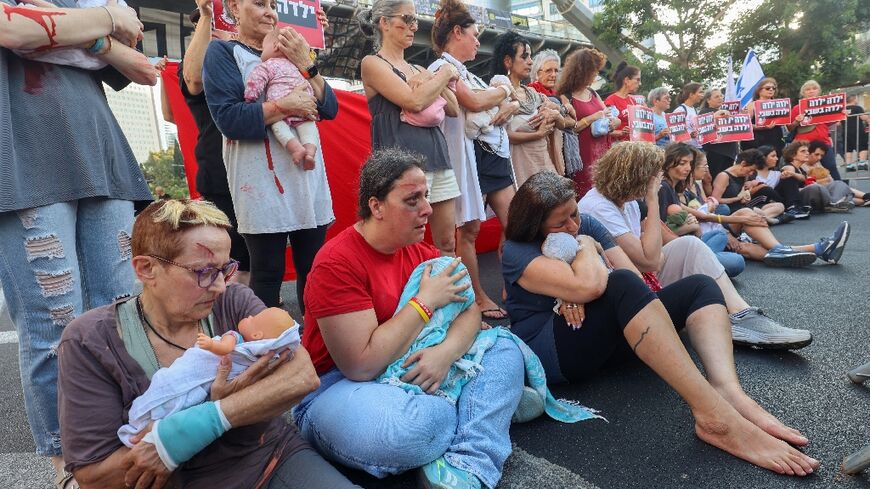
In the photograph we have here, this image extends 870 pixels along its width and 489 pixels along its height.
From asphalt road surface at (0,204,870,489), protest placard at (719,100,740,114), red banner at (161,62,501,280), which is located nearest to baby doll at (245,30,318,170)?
asphalt road surface at (0,204,870,489)

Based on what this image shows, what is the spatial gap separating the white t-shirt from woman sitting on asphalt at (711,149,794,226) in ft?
12.3

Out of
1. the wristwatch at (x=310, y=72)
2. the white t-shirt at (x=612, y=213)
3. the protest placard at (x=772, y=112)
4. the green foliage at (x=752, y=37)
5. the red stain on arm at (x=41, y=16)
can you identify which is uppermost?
the green foliage at (x=752, y=37)

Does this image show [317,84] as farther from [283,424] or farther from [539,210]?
[283,424]

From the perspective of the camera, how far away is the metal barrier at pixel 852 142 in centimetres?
1071

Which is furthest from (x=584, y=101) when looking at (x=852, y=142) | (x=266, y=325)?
(x=852, y=142)

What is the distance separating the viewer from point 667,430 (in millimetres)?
1965

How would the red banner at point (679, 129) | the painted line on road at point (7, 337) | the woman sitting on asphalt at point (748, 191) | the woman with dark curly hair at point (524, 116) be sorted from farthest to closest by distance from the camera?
the red banner at point (679, 129) < the woman sitting on asphalt at point (748, 191) < the woman with dark curly hair at point (524, 116) < the painted line on road at point (7, 337)

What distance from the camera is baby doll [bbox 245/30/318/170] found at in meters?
2.38

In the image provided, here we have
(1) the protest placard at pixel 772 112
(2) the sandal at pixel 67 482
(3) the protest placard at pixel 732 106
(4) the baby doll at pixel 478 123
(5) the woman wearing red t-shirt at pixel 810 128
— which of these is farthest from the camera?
(5) the woman wearing red t-shirt at pixel 810 128

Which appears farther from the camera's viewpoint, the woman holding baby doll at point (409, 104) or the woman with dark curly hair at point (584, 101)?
the woman with dark curly hair at point (584, 101)

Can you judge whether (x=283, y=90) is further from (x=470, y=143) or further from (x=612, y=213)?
(x=612, y=213)

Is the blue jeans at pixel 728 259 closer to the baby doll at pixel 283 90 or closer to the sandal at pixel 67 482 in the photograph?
the baby doll at pixel 283 90

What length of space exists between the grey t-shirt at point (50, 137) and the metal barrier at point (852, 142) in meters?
12.5

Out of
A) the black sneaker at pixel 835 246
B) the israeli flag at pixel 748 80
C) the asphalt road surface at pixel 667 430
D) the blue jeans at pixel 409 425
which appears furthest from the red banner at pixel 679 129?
the blue jeans at pixel 409 425
